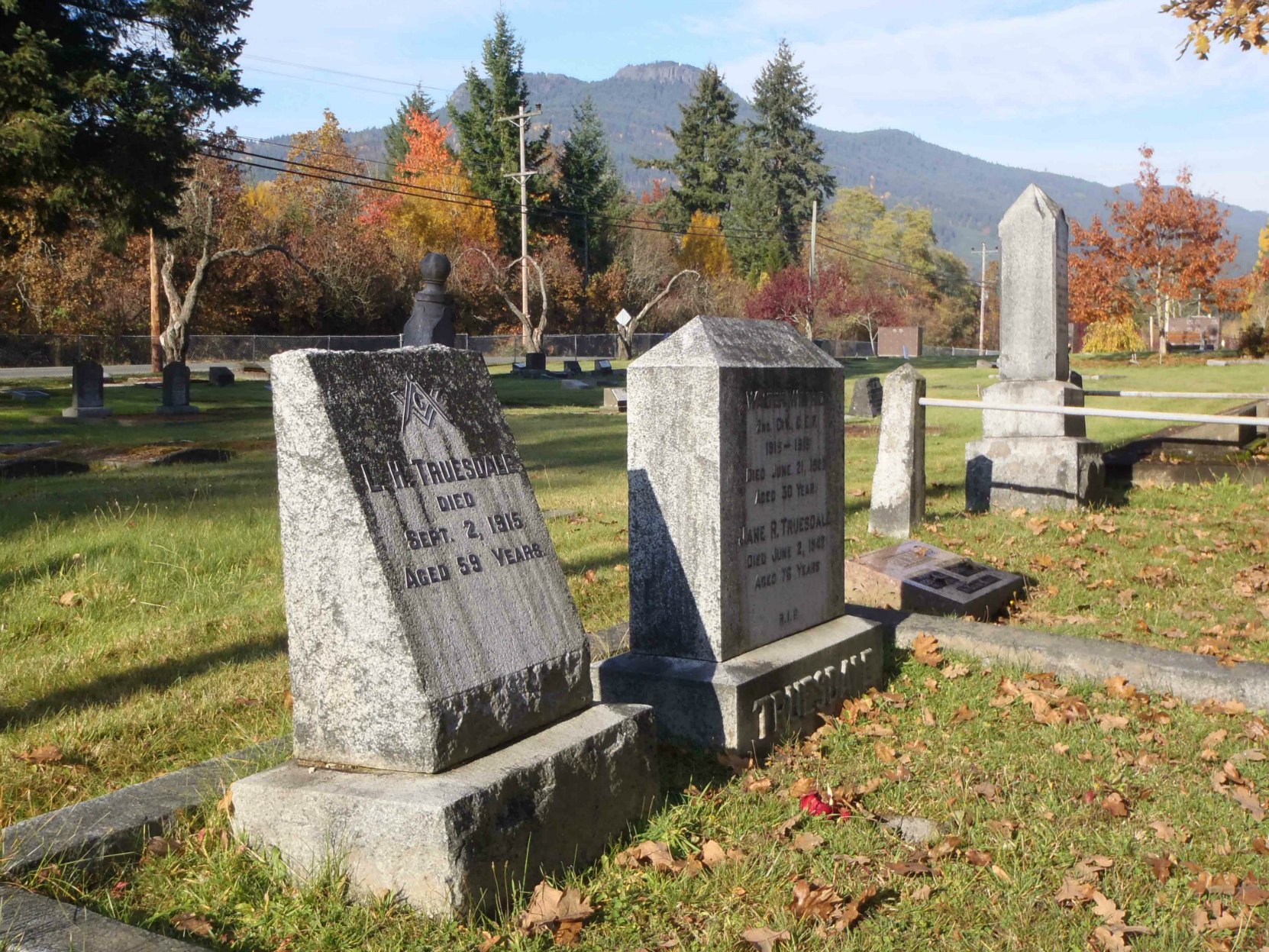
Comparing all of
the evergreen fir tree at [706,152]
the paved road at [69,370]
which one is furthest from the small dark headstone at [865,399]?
the evergreen fir tree at [706,152]

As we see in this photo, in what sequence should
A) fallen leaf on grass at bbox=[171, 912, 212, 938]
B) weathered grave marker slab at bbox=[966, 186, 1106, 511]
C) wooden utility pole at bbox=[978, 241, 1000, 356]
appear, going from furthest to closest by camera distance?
wooden utility pole at bbox=[978, 241, 1000, 356], weathered grave marker slab at bbox=[966, 186, 1106, 511], fallen leaf on grass at bbox=[171, 912, 212, 938]

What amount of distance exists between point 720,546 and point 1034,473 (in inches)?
266

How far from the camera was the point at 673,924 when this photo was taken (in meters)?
3.22

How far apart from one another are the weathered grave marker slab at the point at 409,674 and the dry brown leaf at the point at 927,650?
2.51 metres

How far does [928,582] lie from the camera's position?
679 cm

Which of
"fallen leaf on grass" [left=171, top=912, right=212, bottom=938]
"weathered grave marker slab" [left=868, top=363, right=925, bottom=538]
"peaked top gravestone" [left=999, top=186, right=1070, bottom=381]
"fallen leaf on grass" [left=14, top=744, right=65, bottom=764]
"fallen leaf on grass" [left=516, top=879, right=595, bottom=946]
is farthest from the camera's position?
"peaked top gravestone" [left=999, top=186, right=1070, bottom=381]

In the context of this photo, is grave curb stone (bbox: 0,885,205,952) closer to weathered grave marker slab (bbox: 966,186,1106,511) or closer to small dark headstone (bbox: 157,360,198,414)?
weathered grave marker slab (bbox: 966,186,1106,511)

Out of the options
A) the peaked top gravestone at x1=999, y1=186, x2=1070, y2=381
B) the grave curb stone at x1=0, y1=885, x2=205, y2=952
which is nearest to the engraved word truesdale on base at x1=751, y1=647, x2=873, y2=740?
the grave curb stone at x1=0, y1=885, x2=205, y2=952

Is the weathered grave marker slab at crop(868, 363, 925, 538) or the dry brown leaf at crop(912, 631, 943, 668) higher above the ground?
the weathered grave marker slab at crop(868, 363, 925, 538)

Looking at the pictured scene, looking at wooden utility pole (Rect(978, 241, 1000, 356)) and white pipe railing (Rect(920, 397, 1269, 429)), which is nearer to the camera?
white pipe railing (Rect(920, 397, 1269, 429))

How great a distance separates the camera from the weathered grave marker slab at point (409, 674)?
313cm

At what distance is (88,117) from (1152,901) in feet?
70.8

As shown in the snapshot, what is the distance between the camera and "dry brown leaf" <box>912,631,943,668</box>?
225 inches

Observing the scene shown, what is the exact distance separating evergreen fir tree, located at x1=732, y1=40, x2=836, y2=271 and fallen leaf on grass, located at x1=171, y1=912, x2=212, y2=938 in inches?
3014
